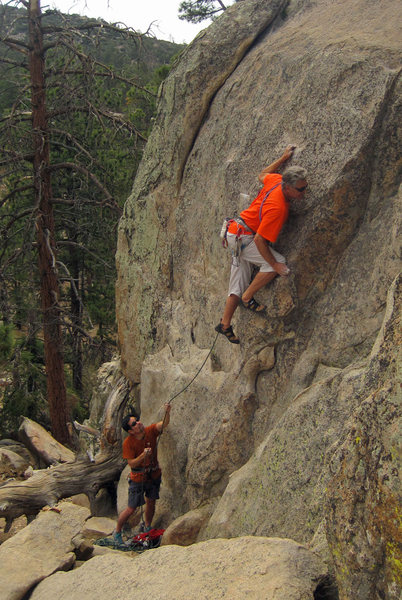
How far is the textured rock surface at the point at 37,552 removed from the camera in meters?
5.55

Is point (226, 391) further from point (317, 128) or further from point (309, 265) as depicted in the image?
point (317, 128)

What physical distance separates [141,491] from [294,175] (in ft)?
14.5

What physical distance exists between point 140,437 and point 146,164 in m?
4.28

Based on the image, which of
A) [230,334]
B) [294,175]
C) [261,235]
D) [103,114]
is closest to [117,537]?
[230,334]

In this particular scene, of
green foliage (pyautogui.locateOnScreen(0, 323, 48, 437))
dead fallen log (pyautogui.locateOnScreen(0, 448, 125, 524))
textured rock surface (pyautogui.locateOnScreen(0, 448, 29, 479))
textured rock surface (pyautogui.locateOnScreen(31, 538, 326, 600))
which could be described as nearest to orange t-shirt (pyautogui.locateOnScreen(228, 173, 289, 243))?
textured rock surface (pyautogui.locateOnScreen(31, 538, 326, 600))

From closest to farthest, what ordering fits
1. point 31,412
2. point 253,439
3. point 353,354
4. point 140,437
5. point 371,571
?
point 371,571, point 353,354, point 253,439, point 140,437, point 31,412

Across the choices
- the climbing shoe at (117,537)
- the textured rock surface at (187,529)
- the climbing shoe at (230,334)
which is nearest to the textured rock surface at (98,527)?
the climbing shoe at (117,537)

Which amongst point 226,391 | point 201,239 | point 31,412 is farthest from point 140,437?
point 31,412

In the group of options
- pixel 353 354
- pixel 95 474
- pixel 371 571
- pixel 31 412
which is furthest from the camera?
pixel 31 412

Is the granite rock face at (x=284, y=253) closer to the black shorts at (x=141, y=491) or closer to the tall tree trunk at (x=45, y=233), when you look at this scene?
the black shorts at (x=141, y=491)

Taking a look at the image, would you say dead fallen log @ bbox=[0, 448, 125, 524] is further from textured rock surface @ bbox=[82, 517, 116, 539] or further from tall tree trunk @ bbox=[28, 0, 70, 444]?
tall tree trunk @ bbox=[28, 0, 70, 444]

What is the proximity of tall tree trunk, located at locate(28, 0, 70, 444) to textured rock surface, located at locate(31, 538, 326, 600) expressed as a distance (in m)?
6.78

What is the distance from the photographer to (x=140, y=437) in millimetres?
7137

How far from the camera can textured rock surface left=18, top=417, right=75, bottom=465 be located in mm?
10586
